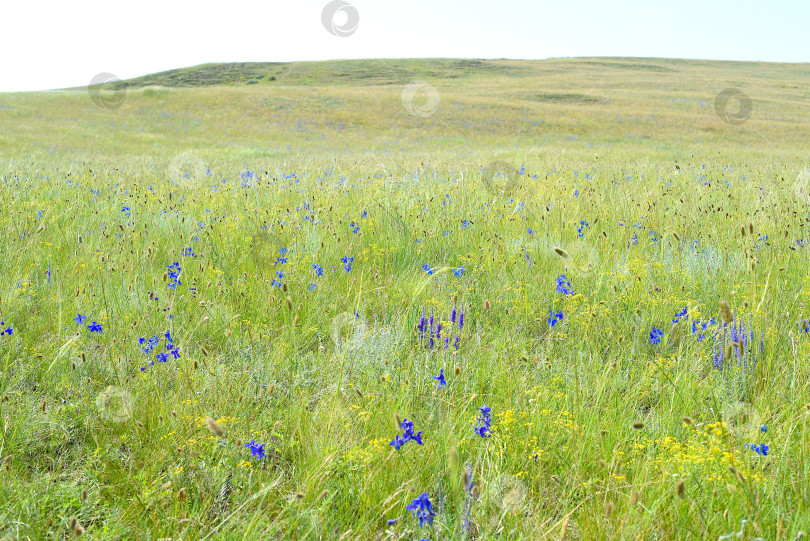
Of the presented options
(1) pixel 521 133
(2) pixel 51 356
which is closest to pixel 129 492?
(2) pixel 51 356

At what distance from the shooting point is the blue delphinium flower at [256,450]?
1520 millimetres

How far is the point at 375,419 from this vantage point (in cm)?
182

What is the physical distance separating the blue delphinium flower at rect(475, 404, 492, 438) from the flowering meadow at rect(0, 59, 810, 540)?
0.02m

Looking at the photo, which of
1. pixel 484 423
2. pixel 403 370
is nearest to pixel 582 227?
pixel 403 370

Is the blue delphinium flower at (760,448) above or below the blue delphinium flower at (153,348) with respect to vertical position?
below

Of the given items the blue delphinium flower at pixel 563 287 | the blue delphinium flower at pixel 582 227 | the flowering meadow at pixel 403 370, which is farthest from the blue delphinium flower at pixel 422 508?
the blue delphinium flower at pixel 582 227

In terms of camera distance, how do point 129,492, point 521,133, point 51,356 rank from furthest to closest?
point 521,133 → point 51,356 → point 129,492

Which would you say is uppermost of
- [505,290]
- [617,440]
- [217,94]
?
[217,94]

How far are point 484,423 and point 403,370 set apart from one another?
0.49m

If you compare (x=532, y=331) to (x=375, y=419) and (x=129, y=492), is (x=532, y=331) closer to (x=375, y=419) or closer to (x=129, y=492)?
(x=375, y=419)

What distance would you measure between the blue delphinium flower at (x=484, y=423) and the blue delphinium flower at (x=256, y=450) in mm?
672

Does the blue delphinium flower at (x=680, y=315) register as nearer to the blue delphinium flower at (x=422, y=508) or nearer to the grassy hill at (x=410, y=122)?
the blue delphinium flower at (x=422, y=508)

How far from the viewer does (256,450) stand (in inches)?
60.0

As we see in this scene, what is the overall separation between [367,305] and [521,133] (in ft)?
108
